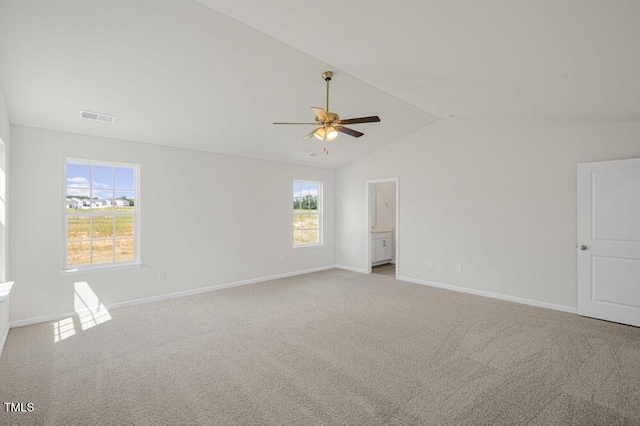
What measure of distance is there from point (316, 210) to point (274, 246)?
1.43 m

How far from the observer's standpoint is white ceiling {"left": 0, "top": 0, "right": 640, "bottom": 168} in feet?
6.82

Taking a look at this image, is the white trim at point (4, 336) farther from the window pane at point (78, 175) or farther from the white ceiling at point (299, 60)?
the white ceiling at point (299, 60)

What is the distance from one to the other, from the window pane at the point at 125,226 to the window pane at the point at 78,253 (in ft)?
1.31

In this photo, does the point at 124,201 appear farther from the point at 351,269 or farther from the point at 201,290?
the point at 351,269

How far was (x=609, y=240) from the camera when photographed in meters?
3.89

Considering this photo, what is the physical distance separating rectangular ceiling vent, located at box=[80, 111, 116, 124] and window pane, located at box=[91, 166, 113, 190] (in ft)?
2.78

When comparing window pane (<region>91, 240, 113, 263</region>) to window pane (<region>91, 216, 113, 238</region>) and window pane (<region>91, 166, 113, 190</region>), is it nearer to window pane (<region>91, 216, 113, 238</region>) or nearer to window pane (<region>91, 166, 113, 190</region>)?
window pane (<region>91, 216, 113, 238</region>)

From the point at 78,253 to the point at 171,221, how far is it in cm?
123

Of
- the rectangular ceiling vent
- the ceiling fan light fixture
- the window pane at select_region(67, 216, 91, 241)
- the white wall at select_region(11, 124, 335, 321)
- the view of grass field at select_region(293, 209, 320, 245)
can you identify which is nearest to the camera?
the ceiling fan light fixture

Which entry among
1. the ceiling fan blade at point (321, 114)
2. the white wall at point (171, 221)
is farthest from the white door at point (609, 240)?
the white wall at point (171, 221)

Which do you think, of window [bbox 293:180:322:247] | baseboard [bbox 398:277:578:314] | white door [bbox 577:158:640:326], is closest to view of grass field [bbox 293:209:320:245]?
window [bbox 293:180:322:247]

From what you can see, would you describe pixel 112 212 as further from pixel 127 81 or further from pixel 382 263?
pixel 382 263


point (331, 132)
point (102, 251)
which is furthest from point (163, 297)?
point (331, 132)

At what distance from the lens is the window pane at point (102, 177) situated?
4.34 metres
